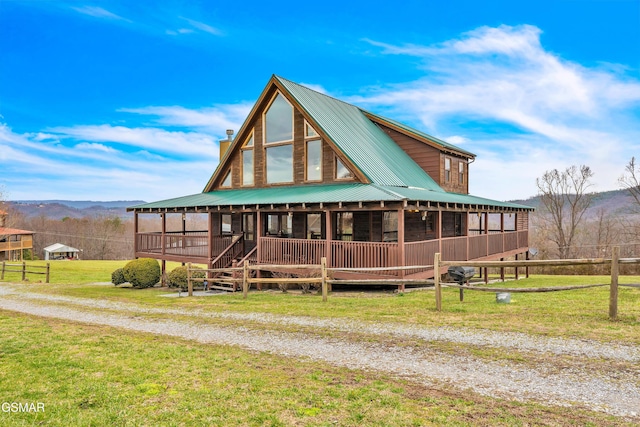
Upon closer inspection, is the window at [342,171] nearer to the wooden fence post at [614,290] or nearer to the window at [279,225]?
the window at [279,225]

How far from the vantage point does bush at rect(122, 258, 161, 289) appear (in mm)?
22859

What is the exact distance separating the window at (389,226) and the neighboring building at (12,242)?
55.0 metres

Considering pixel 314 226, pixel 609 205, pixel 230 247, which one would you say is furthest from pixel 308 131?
pixel 609 205

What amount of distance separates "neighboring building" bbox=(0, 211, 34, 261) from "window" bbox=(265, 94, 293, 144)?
4874cm

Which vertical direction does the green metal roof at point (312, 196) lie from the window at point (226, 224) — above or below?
above

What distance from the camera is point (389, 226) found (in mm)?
20688

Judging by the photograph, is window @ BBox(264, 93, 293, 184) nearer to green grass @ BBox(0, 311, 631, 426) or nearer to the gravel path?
the gravel path

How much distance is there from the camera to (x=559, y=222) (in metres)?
53.3

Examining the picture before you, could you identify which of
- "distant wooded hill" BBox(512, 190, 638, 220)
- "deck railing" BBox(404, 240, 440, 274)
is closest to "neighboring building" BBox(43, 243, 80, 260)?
"distant wooded hill" BBox(512, 190, 638, 220)

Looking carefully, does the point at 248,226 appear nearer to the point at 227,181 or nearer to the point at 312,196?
the point at 227,181

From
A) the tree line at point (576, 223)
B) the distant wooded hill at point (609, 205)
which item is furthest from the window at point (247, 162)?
the distant wooded hill at point (609, 205)

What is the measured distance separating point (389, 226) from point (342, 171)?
341 cm

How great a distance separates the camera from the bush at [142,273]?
22.9 meters

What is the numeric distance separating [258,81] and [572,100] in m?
47.4
